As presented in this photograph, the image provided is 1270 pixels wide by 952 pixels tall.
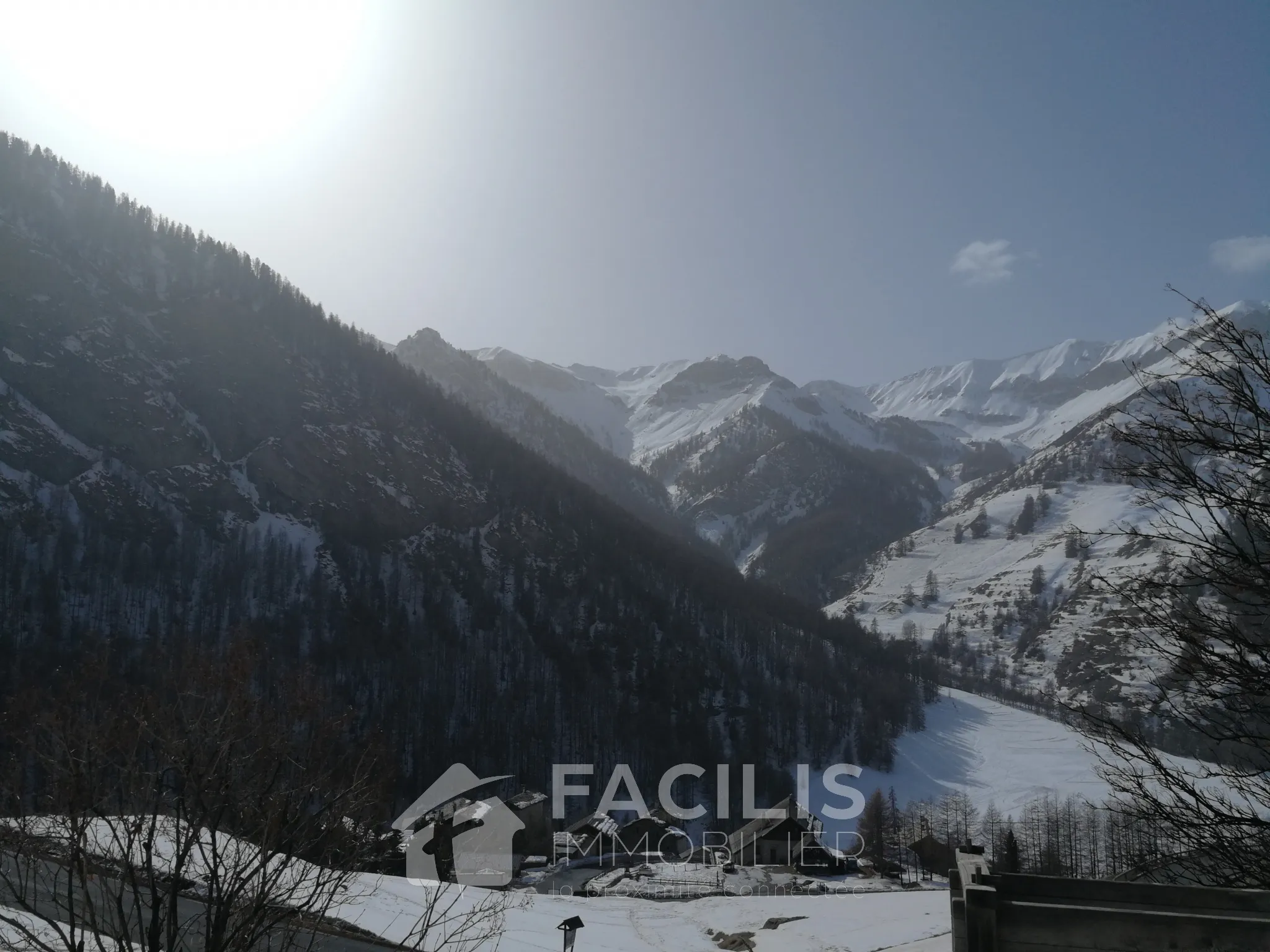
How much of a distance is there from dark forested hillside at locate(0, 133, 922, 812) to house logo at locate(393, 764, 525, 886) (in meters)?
35.0

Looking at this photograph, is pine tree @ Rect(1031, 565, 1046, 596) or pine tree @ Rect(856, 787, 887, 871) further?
pine tree @ Rect(1031, 565, 1046, 596)

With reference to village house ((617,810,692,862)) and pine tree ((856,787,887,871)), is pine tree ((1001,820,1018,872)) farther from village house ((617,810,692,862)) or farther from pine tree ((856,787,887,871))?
village house ((617,810,692,862))

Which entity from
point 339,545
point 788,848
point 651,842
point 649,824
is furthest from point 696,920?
point 339,545

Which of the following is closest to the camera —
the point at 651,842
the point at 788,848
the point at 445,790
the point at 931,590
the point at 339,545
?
the point at 788,848

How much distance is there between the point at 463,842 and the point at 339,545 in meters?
80.0

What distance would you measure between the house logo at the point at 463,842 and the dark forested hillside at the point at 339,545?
35.0 m

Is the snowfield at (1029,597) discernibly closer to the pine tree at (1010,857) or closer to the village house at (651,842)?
the pine tree at (1010,857)

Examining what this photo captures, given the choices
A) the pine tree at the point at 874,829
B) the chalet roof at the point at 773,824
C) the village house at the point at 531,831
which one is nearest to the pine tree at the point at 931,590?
the pine tree at the point at 874,829

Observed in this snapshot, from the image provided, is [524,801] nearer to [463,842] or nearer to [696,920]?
[463,842]

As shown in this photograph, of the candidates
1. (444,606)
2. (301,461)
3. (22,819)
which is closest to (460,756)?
(444,606)

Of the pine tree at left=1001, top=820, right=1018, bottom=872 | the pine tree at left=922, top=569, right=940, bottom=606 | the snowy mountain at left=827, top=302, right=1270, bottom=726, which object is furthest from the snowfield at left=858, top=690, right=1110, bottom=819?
the pine tree at left=922, top=569, right=940, bottom=606

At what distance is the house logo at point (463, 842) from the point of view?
35500 millimetres

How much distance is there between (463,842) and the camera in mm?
42688

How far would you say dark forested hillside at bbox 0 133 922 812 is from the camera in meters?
91.1
